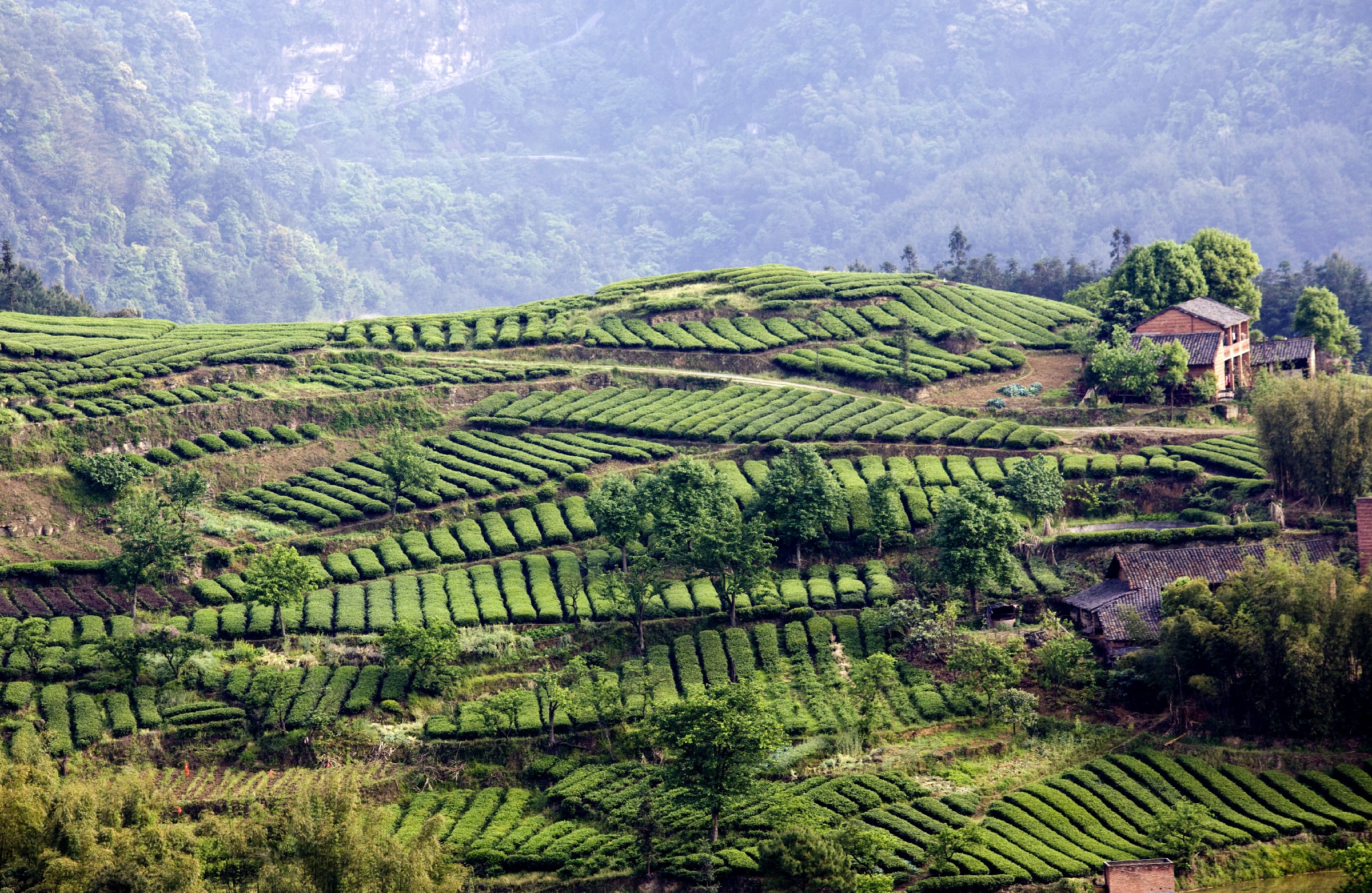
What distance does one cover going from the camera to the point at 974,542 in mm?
65938

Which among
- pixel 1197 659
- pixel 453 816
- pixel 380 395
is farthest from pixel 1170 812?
pixel 380 395

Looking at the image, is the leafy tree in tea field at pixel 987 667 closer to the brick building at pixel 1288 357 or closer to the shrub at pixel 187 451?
the brick building at pixel 1288 357

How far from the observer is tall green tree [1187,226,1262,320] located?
321 feet

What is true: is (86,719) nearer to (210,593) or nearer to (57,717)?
(57,717)

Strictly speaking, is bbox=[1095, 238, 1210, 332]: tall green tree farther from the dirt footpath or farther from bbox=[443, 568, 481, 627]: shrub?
bbox=[443, 568, 481, 627]: shrub

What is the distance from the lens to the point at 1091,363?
283 ft

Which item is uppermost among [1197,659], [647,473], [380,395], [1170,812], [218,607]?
[380,395]

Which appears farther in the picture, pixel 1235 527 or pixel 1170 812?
pixel 1235 527

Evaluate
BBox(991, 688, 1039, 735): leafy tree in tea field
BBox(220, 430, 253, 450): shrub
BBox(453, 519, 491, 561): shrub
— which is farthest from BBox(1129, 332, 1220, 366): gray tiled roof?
BBox(220, 430, 253, 450): shrub

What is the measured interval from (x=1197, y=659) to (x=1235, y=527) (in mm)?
13254

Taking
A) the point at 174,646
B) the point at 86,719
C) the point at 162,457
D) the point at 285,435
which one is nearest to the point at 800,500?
the point at 174,646

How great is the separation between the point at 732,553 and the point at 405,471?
19.5 meters

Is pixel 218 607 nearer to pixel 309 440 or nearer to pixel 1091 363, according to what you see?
pixel 309 440

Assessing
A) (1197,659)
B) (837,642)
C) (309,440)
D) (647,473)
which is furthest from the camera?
(309,440)
